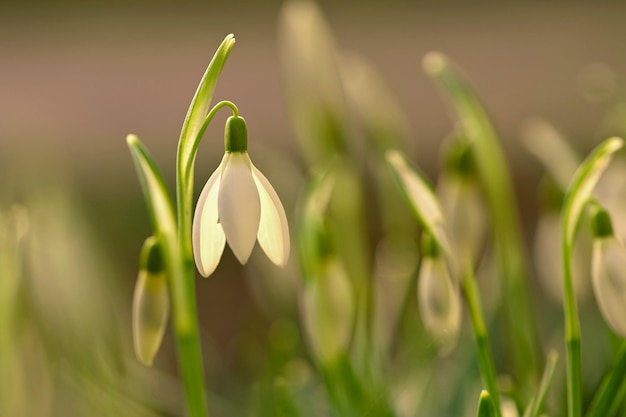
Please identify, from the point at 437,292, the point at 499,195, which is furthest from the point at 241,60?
the point at 437,292

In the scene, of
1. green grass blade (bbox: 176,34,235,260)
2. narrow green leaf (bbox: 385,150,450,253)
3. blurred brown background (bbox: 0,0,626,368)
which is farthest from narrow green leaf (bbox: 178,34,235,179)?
blurred brown background (bbox: 0,0,626,368)

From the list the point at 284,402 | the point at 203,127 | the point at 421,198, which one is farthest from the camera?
the point at 284,402

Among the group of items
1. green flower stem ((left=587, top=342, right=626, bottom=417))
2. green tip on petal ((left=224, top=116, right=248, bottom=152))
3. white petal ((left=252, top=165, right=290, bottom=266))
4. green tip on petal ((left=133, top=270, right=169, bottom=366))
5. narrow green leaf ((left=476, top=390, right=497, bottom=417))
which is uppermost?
green tip on petal ((left=224, top=116, right=248, bottom=152))

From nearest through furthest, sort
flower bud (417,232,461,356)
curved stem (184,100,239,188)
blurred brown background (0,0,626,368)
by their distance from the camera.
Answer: curved stem (184,100,239,188)
flower bud (417,232,461,356)
blurred brown background (0,0,626,368)

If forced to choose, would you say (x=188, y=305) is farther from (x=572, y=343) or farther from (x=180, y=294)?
(x=572, y=343)

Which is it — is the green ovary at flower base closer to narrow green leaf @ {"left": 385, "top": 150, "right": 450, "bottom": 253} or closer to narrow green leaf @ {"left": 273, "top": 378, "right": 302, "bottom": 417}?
narrow green leaf @ {"left": 385, "top": 150, "right": 450, "bottom": 253}

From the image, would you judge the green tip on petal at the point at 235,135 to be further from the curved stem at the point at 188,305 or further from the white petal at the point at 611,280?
A: the white petal at the point at 611,280
